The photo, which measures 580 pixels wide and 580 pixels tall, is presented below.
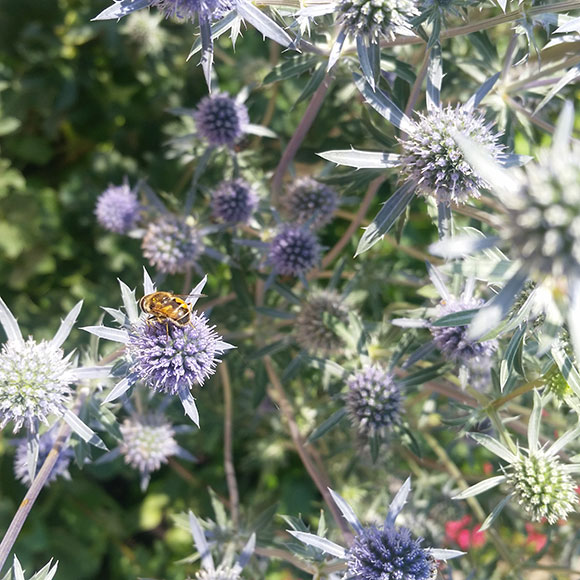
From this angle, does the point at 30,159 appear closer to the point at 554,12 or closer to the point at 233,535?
the point at 233,535

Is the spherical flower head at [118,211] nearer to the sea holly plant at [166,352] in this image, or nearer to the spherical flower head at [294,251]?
the spherical flower head at [294,251]

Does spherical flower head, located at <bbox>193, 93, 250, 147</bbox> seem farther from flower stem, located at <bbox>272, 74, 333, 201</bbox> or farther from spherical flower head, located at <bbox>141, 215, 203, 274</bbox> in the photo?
spherical flower head, located at <bbox>141, 215, 203, 274</bbox>

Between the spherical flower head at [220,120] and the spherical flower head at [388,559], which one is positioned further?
the spherical flower head at [220,120]

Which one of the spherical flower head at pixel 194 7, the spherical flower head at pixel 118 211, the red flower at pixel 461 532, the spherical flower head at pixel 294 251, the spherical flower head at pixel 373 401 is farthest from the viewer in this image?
the red flower at pixel 461 532

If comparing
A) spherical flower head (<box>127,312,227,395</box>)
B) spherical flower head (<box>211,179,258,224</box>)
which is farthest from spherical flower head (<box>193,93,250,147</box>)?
spherical flower head (<box>127,312,227,395</box>)

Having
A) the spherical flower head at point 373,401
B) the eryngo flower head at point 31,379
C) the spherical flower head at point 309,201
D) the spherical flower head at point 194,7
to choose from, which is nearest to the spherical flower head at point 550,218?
the spherical flower head at point 194,7

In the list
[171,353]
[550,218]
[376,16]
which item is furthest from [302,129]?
[550,218]

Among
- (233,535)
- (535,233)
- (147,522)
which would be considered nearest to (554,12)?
(535,233)
